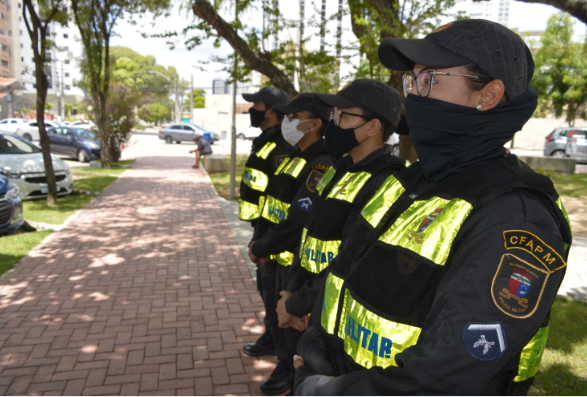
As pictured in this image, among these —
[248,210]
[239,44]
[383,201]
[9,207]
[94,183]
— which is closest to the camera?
[383,201]

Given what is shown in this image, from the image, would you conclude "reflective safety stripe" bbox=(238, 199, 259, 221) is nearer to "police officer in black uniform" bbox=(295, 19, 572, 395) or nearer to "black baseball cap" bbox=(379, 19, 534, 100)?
"police officer in black uniform" bbox=(295, 19, 572, 395)

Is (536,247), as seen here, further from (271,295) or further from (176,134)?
(176,134)

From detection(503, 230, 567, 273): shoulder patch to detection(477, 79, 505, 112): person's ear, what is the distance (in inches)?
17.1

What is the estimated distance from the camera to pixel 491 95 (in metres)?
1.37

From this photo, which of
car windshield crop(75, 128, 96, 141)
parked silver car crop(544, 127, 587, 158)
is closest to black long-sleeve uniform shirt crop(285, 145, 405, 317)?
car windshield crop(75, 128, 96, 141)

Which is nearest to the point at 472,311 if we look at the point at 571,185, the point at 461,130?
the point at 461,130

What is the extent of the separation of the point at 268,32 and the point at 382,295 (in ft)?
30.2

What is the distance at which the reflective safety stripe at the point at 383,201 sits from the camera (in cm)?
162

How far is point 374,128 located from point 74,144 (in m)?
20.9

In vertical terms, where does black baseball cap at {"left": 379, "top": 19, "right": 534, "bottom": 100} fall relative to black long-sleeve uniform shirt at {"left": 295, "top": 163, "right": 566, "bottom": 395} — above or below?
above

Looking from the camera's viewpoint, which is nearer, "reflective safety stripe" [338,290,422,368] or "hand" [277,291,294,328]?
"reflective safety stripe" [338,290,422,368]

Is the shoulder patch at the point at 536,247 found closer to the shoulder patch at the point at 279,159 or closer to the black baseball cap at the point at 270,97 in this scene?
the shoulder patch at the point at 279,159

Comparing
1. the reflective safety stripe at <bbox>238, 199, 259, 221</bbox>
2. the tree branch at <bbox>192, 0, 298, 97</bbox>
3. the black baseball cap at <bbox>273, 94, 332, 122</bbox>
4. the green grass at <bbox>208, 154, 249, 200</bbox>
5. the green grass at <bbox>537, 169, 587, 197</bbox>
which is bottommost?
the green grass at <bbox>208, 154, 249, 200</bbox>

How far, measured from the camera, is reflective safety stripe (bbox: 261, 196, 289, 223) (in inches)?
126
